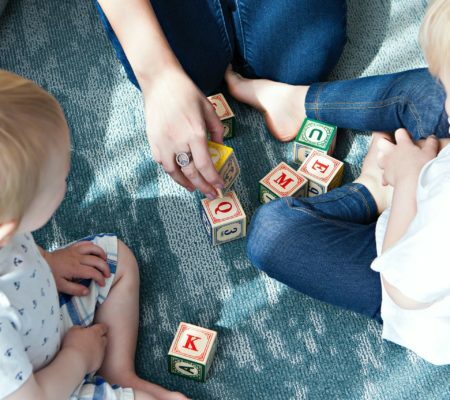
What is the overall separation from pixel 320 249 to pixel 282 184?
0.64 ft

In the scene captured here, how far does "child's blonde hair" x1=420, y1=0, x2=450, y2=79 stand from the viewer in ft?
2.96

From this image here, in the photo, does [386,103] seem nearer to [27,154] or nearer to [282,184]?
[282,184]

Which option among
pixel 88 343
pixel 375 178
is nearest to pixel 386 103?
pixel 375 178

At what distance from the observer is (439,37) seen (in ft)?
2.99

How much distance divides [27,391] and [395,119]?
0.83 metres

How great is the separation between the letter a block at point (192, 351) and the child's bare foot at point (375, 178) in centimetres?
40

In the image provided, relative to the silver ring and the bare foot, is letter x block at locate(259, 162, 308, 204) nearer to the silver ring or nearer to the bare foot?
the silver ring

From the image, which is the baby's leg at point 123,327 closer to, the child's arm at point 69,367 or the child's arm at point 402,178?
the child's arm at point 69,367

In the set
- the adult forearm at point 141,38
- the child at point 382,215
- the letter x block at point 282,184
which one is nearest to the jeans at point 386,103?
the child at point 382,215

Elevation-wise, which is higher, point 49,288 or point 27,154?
point 27,154

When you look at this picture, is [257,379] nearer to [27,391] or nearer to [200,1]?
[27,391]

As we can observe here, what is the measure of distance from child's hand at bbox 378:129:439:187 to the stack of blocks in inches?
4.7

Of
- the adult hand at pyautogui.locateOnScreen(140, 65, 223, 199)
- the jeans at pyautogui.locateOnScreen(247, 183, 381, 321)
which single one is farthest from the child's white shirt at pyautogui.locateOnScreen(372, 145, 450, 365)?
the adult hand at pyautogui.locateOnScreen(140, 65, 223, 199)

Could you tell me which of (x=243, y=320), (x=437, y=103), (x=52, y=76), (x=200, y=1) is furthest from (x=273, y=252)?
(x=52, y=76)
